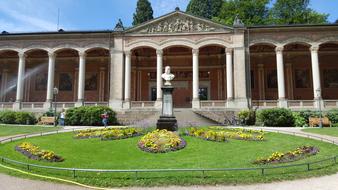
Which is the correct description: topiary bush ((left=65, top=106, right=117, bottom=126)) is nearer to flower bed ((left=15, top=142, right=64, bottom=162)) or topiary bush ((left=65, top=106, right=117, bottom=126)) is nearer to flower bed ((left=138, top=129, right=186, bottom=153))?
flower bed ((left=138, top=129, right=186, bottom=153))

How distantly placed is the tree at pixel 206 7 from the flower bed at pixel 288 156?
51.1 metres

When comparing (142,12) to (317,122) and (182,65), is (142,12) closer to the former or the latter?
(182,65)

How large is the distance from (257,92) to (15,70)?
117 feet

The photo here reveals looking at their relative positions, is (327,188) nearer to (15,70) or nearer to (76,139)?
(76,139)

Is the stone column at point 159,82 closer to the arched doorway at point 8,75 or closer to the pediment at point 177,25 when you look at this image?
the pediment at point 177,25

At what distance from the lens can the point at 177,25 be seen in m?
37.3

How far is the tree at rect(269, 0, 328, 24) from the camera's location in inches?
2018

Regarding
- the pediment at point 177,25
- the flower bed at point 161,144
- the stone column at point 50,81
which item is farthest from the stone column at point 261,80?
the flower bed at point 161,144

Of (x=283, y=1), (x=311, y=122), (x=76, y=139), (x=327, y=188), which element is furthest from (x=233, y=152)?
(x=283, y=1)

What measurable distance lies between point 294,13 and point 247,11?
804 centimetres

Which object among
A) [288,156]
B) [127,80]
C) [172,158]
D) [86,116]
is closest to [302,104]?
[127,80]

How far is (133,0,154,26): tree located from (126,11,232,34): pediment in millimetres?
25308

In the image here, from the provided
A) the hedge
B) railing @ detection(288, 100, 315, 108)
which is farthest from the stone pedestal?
railing @ detection(288, 100, 315, 108)

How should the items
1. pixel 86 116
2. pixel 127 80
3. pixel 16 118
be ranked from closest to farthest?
pixel 86 116 < pixel 16 118 < pixel 127 80
